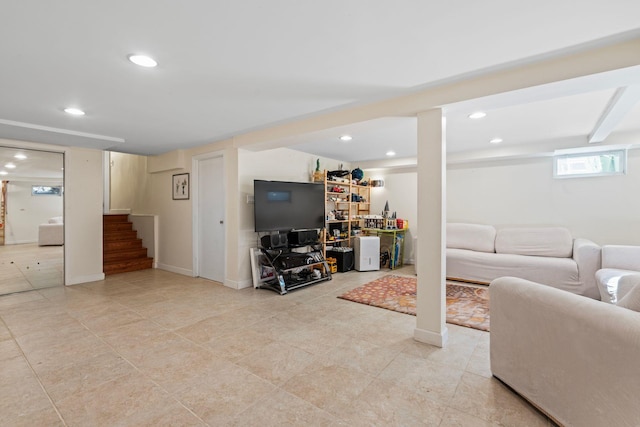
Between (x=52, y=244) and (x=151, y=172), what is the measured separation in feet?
6.52

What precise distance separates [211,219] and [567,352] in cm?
461

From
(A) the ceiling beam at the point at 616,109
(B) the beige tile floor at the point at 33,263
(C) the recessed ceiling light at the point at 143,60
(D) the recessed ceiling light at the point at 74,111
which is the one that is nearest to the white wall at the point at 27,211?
(B) the beige tile floor at the point at 33,263

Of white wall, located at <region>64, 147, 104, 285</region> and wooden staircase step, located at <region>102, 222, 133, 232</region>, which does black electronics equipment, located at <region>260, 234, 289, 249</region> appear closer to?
white wall, located at <region>64, 147, 104, 285</region>

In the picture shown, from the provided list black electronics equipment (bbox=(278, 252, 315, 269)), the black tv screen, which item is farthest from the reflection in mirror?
black electronics equipment (bbox=(278, 252, 315, 269))

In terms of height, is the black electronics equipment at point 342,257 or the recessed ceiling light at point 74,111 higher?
the recessed ceiling light at point 74,111

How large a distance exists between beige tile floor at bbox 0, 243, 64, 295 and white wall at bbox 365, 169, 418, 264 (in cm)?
596

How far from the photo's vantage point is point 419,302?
2.58 metres

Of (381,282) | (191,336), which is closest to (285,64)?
(191,336)

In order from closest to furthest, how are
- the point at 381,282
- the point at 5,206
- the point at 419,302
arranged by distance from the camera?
1. the point at 419,302
2. the point at 5,206
3. the point at 381,282

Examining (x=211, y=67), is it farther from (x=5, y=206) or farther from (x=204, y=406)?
(x=5, y=206)

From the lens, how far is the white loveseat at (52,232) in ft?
14.7

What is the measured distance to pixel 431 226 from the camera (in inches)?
98.7

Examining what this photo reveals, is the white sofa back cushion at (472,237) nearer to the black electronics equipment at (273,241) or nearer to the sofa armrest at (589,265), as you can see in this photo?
the sofa armrest at (589,265)

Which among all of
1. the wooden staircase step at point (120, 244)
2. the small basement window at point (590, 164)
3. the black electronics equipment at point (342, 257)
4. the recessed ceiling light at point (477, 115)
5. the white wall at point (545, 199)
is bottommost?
the black electronics equipment at point (342, 257)
